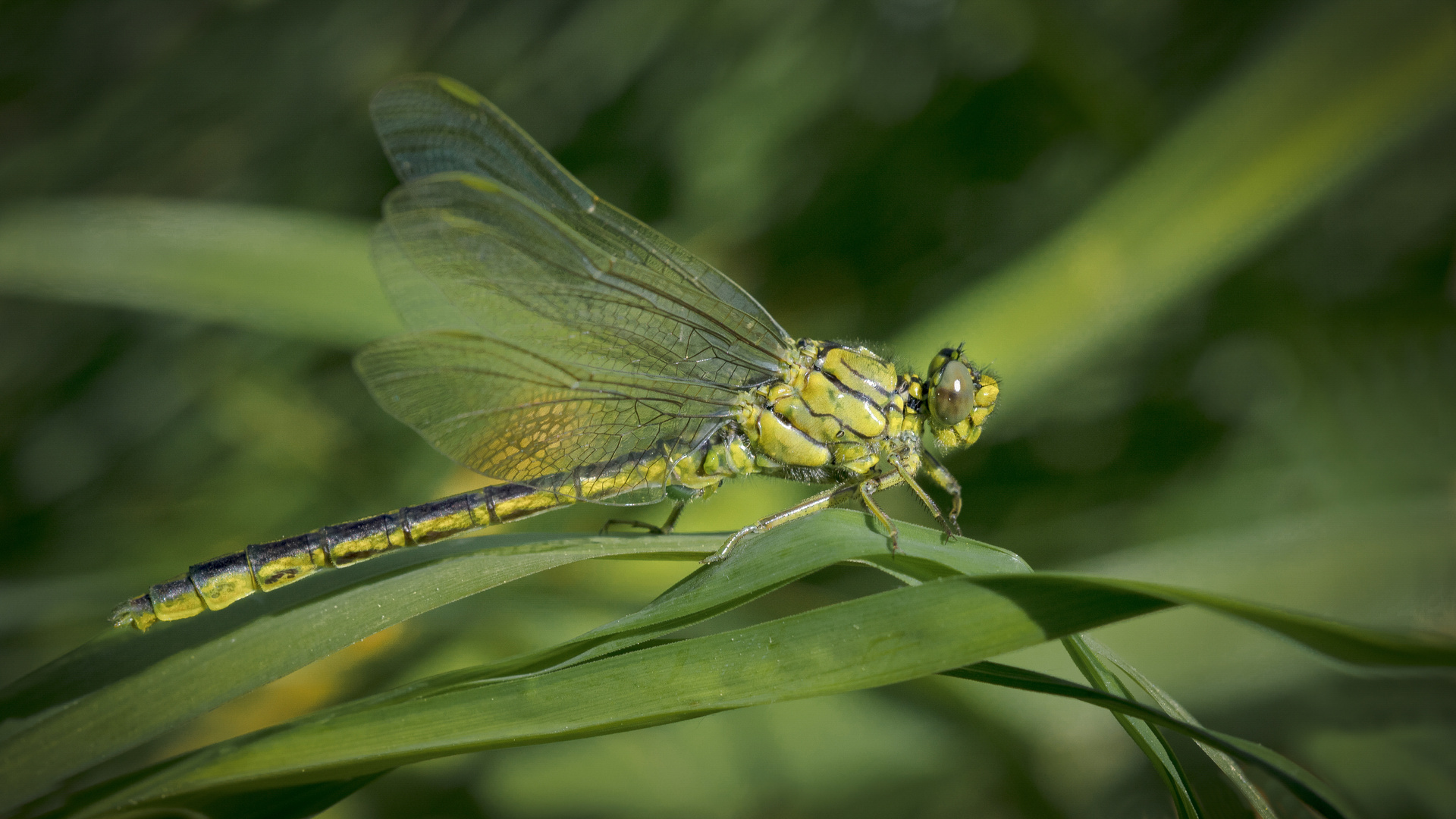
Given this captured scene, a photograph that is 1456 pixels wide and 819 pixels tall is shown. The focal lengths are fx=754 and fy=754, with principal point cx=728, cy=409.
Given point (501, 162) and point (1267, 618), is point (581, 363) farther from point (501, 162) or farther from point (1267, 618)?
point (1267, 618)

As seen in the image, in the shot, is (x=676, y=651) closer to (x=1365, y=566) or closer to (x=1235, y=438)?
(x=1365, y=566)

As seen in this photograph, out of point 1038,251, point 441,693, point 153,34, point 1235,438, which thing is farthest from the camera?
point 153,34

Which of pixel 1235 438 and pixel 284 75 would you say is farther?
pixel 284 75

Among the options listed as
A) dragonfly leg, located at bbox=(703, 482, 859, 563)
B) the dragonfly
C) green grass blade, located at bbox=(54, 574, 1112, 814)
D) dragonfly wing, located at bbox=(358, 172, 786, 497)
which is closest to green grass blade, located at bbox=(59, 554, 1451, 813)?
green grass blade, located at bbox=(54, 574, 1112, 814)

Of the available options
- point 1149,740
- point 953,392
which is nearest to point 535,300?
point 953,392

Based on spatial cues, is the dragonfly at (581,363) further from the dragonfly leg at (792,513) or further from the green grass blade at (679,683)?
the green grass blade at (679,683)

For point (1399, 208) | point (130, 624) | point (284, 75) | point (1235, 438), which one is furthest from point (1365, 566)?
point (284, 75)

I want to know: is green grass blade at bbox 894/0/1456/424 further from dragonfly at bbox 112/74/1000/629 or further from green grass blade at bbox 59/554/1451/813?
green grass blade at bbox 59/554/1451/813

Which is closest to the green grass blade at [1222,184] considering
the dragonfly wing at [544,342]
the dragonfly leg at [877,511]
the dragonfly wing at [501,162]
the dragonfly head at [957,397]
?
the dragonfly head at [957,397]
